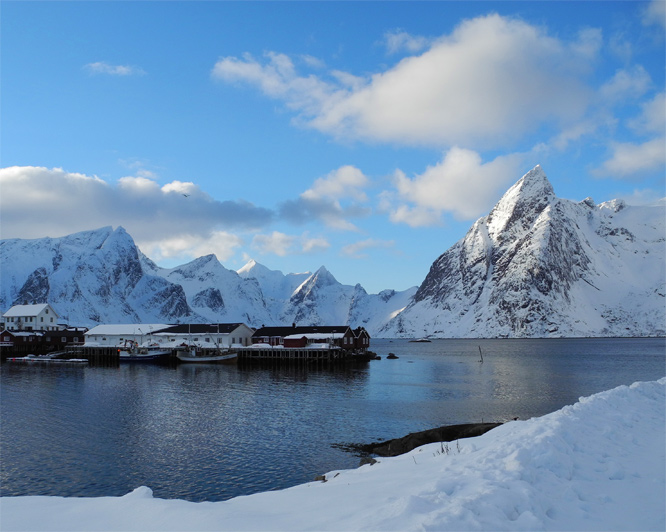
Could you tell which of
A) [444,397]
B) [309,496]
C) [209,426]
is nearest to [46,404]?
[209,426]

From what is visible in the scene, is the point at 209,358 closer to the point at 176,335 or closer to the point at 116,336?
the point at 176,335

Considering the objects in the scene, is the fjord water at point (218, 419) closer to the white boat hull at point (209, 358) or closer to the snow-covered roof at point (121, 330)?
the white boat hull at point (209, 358)

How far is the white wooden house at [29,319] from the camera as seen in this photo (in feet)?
449

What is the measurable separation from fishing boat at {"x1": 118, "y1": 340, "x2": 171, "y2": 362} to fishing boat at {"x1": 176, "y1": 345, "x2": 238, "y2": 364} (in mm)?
3500

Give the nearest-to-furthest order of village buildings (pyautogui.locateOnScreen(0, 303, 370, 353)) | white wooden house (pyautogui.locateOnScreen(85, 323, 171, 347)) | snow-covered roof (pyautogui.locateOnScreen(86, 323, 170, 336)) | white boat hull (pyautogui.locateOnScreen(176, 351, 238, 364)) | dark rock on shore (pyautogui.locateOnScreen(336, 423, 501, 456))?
dark rock on shore (pyautogui.locateOnScreen(336, 423, 501, 456)), white boat hull (pyautogui.locateOnScreen(176, 351, 238, 364)), village buildings (pyautogui.locateOnScreen(0, 303, 370, 353)), white wooden house (pyautogui.locateOnScreen(85, 323, 171, 347)), snow-covered roof (pyautogui.locateOnScreen(86, 323, 170, 336))

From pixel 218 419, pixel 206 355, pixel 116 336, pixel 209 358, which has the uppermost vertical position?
pixel 116 336

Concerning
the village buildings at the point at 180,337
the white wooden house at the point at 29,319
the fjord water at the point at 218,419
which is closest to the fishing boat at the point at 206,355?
the village buildings at the point at 180,337

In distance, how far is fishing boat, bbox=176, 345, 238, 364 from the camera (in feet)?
330

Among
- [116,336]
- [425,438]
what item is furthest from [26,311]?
[425,438]

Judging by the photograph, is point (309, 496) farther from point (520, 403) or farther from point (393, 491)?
point (520, 403)

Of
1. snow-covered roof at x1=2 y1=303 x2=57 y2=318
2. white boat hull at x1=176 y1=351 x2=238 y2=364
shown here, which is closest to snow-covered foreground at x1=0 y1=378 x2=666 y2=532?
white boat hull at x1=176 y1=351 x2=238 y2=364

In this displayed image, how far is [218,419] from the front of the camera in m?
38.7

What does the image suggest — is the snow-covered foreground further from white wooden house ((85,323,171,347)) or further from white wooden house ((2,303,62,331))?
white wooden house ((2,303,62,331))

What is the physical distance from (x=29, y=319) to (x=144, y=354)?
182 ft
